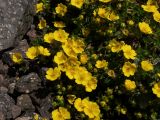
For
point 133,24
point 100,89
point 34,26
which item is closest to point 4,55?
point 34,26

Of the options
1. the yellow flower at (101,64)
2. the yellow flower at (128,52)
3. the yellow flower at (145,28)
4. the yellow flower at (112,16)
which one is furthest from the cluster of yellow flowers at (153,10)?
the yellow flower at (101,64)

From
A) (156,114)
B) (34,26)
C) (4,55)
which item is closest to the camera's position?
(156,114)

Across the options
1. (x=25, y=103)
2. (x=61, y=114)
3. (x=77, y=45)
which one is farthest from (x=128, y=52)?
(x=25, y=103)

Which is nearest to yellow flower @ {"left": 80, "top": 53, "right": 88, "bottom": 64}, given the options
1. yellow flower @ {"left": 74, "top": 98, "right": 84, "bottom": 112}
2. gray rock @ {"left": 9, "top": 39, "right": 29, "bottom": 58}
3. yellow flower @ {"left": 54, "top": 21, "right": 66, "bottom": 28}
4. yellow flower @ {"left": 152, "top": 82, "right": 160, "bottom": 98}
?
yellow flower @ {"left": 74, "top": 98, "right": 84, "bottom": 112}

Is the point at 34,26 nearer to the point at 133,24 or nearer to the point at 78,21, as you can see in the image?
the point at 78,21

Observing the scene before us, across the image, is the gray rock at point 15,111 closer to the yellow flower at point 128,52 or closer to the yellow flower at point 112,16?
the yellow flower at point 128,52

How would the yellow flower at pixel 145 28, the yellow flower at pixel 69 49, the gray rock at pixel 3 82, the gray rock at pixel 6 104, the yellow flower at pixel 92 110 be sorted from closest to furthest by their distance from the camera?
the yellow flower at pixel 92 110, the gray rock at pixel 6 104, the yellow flower at pixel 69 49, the gray rock at pixel 3 82, the yellow flower at pixel 145 28

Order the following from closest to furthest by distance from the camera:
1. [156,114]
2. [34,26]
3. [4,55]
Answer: [156,114], [4,55], [34,26]

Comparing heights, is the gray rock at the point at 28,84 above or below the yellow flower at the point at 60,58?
below
